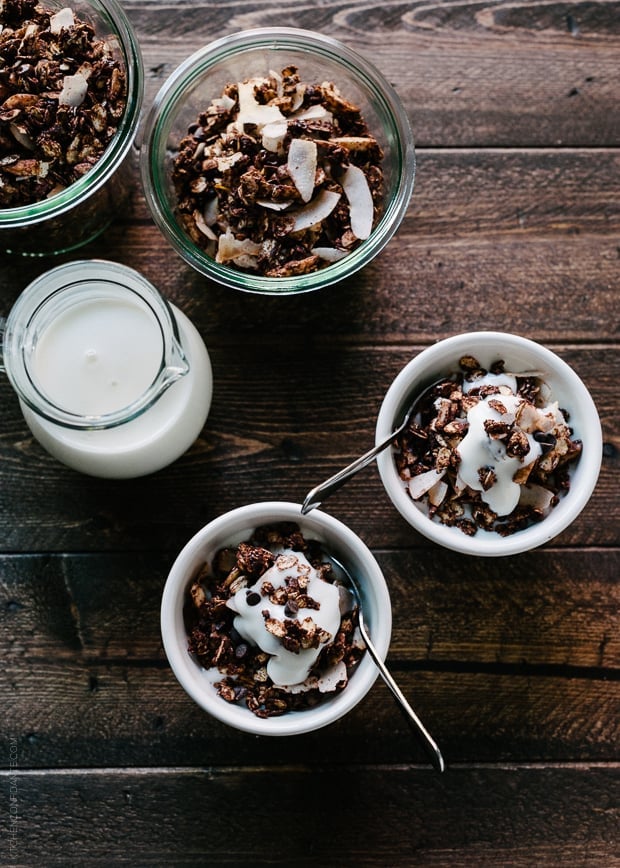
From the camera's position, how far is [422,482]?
953 millimetres

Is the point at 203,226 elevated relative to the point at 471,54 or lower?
lower

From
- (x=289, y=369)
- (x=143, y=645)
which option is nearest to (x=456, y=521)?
(x=289, y=369)


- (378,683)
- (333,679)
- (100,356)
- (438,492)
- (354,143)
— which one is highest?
(354,143)

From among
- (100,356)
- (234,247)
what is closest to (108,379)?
(100,356)

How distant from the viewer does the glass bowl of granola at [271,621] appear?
903mm

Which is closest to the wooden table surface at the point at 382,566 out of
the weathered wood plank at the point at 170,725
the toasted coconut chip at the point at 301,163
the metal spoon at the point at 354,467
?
the weathered wood plank at the point at 170,725

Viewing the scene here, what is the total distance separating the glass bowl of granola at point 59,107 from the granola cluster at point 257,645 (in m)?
0.44

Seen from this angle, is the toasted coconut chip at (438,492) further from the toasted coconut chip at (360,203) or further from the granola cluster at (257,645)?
the toasted coconut chip at (360,203)

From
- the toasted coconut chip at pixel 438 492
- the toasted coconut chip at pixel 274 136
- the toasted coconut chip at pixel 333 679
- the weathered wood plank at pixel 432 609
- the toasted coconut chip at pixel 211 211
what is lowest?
the weathered wood plank at pixel 432 609

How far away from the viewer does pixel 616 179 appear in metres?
1.12

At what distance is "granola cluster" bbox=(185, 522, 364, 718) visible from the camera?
3.01 ft

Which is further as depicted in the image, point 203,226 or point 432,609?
point 432,609

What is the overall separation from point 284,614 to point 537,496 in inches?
12.6

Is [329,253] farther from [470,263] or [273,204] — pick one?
[470,263]
